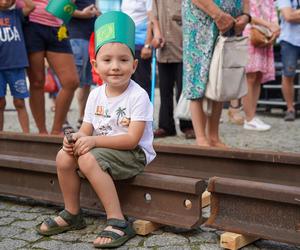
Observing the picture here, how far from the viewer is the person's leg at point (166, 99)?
602 centimetres

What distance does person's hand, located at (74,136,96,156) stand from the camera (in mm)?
2812

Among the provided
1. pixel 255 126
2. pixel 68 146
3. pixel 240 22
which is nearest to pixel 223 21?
pixel 240 22

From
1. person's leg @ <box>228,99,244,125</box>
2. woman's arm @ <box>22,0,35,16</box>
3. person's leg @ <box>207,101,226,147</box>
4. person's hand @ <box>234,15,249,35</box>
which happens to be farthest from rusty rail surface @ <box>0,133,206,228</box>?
person's leg @ <box>228,99,244,125</box>

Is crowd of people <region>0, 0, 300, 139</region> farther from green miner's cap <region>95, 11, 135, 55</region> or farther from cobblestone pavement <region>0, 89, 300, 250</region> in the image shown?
cobblestone pavement <region>0, 89, 300, 250</region>

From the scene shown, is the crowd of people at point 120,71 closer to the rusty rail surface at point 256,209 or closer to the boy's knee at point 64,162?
the boy's knee at point 64,162

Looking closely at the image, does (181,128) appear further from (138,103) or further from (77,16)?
(138,103)

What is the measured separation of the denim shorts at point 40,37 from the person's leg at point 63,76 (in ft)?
0.28

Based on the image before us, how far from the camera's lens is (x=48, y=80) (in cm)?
1029

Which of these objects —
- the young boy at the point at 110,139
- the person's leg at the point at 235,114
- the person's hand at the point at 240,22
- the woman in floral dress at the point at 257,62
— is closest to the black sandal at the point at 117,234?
the young boy at the point at 110,139

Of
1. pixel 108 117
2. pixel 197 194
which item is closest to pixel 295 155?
pixel 197 194

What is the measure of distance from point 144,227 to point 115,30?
1.07 metres

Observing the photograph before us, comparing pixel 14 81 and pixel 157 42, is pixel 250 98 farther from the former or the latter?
pixel 14 81

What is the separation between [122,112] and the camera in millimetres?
2990

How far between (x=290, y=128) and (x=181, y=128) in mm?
1524
